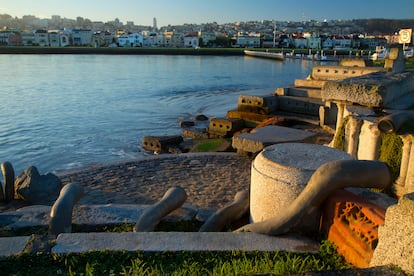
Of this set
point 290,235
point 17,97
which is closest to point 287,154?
point 290,235

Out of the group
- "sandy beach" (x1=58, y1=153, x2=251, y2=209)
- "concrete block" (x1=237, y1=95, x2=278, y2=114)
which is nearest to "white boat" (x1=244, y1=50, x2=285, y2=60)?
"concrete block" (x1=237, y1=95, x2=278, y2=114)

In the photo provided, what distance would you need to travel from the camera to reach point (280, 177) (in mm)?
4062

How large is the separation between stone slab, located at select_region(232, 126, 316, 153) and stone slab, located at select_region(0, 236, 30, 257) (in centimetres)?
645

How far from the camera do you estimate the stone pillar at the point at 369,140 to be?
201 inches

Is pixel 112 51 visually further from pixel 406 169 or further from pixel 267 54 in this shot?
pixel 406 169

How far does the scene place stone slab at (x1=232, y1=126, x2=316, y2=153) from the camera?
9451mm

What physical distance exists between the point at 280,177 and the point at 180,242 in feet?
4.25

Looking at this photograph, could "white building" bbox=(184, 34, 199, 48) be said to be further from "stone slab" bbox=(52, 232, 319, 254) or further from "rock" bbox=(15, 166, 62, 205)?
"stone slab" bbox=(52, 232, 319, 254)

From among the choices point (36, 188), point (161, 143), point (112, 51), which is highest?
point (112, 51)

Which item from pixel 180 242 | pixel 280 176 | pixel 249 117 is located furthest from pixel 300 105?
pixel 180 242

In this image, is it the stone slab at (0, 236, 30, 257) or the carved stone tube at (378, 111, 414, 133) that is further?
the carved stone tube at (378, 111, 414, 133)

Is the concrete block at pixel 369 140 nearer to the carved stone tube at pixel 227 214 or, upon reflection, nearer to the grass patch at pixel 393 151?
the grass patch at pixel 393 151

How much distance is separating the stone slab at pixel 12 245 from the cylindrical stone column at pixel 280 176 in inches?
102

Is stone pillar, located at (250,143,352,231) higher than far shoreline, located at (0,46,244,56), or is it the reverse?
far shoreline, located at (0,46,244,56)
